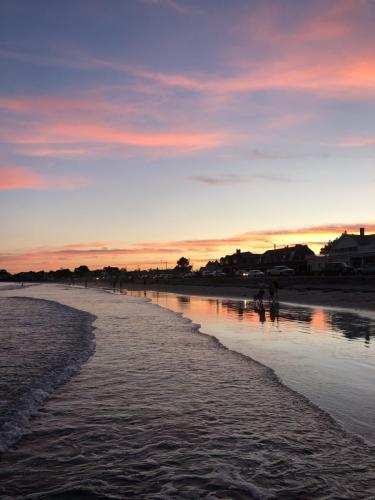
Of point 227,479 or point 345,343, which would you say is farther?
point 345,343

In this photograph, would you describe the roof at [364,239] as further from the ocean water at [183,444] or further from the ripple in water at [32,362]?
the ocean water at [183,444]

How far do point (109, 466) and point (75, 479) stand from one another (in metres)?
0.59

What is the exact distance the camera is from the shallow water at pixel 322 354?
9172 millimetres

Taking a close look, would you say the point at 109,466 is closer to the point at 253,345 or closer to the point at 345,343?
the point at 253,345

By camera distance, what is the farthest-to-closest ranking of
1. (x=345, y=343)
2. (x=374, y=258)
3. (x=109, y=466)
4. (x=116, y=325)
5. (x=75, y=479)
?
(x=374, y=258)
(x=116, y=325)
(x=345, y=343)
(x=109, y=466)
(x=75, y=479)

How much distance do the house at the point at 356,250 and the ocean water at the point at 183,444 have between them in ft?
269

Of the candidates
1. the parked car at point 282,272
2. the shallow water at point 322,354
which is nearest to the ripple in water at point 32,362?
the shallow water at point 322,354

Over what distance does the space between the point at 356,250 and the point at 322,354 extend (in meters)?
83.2

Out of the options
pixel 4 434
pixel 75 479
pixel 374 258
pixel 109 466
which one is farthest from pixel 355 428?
pixel 374 258

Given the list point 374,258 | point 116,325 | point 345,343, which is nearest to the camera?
point 345,343

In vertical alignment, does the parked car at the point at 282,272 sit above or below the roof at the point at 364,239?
below

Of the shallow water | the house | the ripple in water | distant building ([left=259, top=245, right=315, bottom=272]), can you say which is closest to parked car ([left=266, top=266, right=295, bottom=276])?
the house

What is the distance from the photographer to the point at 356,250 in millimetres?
92188

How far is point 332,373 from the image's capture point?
12.1 metres
